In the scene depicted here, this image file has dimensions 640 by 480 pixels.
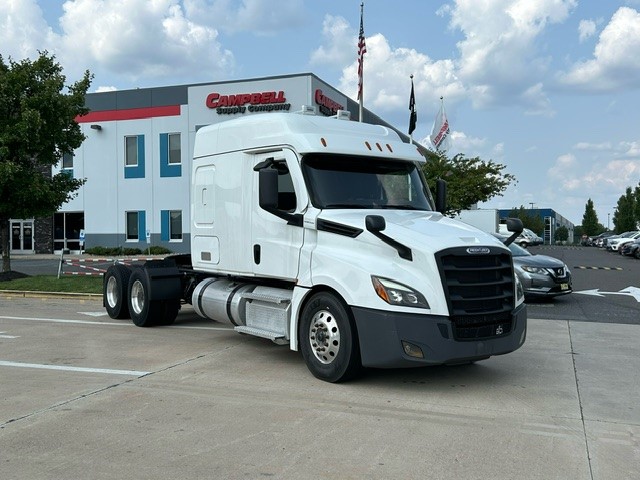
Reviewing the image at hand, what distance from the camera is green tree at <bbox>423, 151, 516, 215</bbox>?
3428cm

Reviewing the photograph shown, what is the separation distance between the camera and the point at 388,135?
8.54 meters

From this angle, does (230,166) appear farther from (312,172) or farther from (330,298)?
(330,298)

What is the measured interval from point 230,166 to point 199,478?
529cm

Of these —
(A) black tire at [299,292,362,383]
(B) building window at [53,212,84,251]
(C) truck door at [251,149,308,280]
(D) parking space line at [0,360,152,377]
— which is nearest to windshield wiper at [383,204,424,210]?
(C) truck door at [251,149,308,280]

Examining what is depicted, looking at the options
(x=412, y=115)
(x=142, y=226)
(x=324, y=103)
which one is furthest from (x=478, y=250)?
(x=142, y=226)

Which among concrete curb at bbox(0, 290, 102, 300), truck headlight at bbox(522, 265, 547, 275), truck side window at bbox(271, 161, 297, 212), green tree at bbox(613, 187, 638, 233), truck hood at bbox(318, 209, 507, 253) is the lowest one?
concrete curb at bbox(0, 290, 102, 300)

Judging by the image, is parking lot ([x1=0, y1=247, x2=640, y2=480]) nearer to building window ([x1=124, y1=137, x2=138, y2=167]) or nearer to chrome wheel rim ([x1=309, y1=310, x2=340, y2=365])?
chrome wheel rim ([x1=309, y1=310, x2=340, y2=365])

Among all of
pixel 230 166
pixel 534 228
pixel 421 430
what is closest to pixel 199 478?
pixel 421 430

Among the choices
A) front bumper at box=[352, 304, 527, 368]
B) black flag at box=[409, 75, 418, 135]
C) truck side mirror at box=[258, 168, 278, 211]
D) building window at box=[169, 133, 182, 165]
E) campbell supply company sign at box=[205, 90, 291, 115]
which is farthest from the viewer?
building window at box=[169, 133, 182, 165]

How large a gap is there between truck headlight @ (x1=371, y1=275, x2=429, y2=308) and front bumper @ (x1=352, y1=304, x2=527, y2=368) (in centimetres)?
11

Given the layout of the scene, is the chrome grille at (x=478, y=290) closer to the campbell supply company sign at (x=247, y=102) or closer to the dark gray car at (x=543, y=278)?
the dark gray car at (x=543, y=278)

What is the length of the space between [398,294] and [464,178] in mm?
29716

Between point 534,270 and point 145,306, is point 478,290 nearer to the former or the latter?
point 145,306

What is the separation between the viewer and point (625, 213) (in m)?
89.4
